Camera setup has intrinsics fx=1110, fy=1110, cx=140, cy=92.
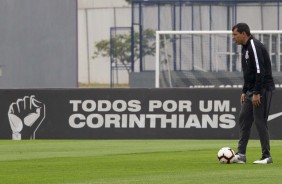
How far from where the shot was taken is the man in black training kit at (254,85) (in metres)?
15.9

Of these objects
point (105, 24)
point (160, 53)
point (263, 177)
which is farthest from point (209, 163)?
point (105, 24)

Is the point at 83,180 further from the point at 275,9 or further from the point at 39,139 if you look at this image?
the point at 275,9

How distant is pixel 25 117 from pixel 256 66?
11.3 metres

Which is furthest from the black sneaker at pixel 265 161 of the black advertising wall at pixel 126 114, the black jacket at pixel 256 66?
the black advertising wall at pixel 126 114

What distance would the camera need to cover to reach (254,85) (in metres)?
16.1

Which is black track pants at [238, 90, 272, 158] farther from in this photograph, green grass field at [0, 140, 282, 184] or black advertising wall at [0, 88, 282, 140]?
black advertising wall at [0, 88, 282, 140]

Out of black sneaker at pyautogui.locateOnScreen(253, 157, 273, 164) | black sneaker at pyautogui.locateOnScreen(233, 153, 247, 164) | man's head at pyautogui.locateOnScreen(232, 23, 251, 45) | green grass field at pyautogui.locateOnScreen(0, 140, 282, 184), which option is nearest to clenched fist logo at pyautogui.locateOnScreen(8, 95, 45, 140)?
green grass field at pyautogui.locateOnScreen(0, 140, 282, 184)

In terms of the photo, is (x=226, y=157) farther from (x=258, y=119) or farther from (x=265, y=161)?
(x=258, y=119)

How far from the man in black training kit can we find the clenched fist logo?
10.6 metres

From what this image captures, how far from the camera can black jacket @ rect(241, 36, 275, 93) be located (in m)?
15.9

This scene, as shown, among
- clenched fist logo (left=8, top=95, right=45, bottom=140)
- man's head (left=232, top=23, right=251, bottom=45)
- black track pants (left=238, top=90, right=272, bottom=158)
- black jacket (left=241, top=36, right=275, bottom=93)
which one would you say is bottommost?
clenched fist logo (left=8, top=95, right=45, bottom=140)

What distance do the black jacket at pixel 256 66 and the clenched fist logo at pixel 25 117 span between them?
35.4 feet

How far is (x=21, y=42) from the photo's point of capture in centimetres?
4444

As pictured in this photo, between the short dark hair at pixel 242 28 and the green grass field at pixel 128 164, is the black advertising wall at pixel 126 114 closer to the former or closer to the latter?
the green grass field at pixel 128 164
